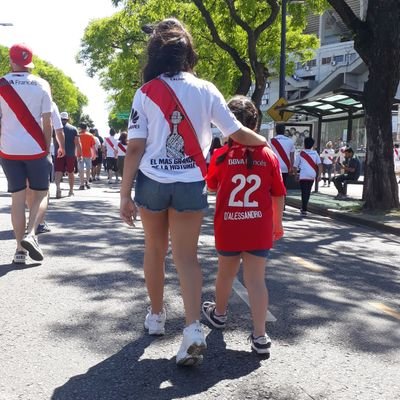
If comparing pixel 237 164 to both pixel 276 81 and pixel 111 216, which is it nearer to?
pixel 111 216

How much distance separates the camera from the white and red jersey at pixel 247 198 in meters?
3.63

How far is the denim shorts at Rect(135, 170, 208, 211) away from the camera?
3277 millimetres

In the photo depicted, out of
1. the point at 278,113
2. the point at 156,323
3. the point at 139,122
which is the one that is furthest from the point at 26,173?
the point at 278,113

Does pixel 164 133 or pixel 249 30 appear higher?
pixel 249 30

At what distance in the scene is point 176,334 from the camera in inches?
154

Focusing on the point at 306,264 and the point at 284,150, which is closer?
the point at 306,264

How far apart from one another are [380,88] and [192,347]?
1080 centimetres

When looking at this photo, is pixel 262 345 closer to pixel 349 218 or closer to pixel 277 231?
pixel 277 231

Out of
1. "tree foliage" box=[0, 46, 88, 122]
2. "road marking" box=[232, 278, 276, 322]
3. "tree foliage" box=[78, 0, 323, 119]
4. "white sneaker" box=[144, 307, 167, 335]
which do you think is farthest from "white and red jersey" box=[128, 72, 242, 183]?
"tree foliage" box=[0, 46, 88, 122]

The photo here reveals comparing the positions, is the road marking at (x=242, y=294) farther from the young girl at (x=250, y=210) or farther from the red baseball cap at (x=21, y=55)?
Answer: the red baseball cap at (x=21, y=55)

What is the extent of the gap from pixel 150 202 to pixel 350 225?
346 inches

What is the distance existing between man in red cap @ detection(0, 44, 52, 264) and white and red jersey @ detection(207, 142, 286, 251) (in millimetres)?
2607

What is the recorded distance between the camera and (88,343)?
12.2 feet

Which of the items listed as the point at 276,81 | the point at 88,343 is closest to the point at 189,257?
the point at 88,343
